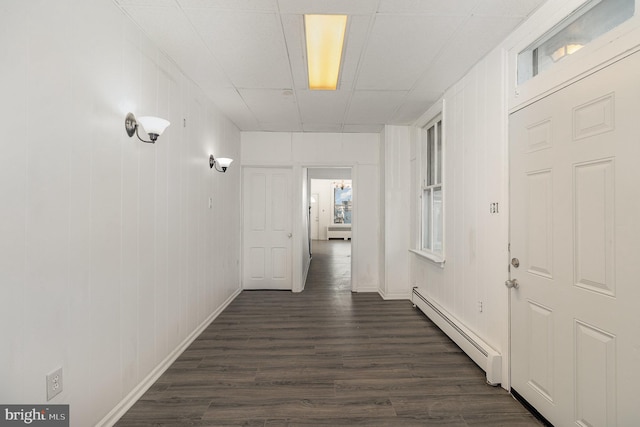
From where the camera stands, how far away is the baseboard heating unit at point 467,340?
7.70 ft

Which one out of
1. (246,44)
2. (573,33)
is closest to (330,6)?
(246,44)

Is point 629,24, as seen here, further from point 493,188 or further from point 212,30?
point 212,30

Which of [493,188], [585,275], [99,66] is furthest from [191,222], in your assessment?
[585,275]

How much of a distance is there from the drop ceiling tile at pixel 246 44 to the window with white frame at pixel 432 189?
2137 millimetres

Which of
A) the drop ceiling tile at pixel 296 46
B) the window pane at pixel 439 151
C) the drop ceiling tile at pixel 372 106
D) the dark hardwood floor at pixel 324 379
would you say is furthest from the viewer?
the window pane at pixel 439 151

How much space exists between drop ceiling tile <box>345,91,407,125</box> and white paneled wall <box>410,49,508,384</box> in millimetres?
638

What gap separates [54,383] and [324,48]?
2951 millimetres

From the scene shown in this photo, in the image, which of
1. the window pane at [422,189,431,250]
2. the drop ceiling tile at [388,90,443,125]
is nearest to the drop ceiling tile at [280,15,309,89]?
the drop ceiling tile at [388,90,443,125]

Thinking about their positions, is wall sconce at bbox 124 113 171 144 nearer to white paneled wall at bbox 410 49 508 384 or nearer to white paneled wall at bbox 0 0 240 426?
white paneled wall at bbox 0 0 240 426

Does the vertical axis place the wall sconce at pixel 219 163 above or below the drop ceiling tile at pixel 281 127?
below

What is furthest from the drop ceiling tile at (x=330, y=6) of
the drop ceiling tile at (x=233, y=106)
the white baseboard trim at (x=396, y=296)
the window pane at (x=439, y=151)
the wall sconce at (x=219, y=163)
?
the white baseboard trim at (x=396, y=296)

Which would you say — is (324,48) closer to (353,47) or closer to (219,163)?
(353,47)

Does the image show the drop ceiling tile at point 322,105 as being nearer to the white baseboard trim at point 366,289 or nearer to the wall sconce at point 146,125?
the wall sconce at point 146,125

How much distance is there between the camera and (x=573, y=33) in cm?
179
